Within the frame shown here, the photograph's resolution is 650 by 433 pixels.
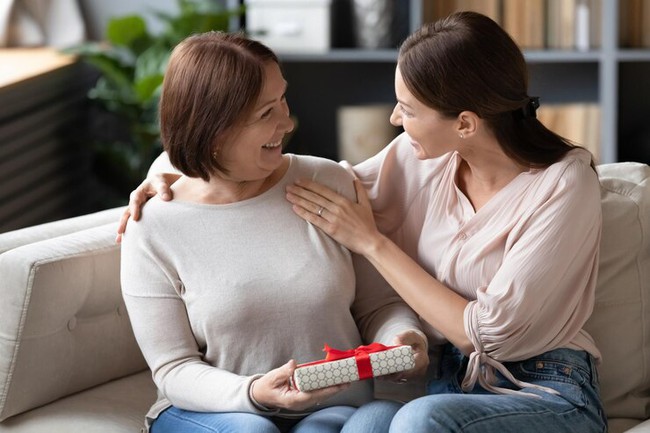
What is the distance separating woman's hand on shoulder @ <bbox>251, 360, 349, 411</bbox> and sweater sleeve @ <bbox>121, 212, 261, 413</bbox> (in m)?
0.04

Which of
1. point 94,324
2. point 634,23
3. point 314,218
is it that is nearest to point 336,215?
point 314,218

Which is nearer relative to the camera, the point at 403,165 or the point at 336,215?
the point at 336,215

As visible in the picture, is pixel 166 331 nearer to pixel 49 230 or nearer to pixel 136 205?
pixel 136 205

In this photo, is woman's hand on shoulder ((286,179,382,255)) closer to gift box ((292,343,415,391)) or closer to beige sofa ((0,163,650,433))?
gift box ((292,343,415,391))

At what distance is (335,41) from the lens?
12.7 feet

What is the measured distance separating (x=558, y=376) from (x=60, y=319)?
0.84m

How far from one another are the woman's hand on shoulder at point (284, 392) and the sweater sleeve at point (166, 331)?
0.04 m

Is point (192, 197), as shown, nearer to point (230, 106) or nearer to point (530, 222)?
point (230, 106)

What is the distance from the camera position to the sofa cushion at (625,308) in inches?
74.3

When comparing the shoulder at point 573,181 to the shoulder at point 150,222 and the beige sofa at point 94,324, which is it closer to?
the beige sofa at point 94,324

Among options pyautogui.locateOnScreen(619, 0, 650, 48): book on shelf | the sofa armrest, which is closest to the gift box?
the sofa armrest

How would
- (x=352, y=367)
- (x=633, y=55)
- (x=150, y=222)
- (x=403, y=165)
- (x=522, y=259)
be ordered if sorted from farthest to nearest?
(x=633, y=55) → (x=403, y=165) → (x=150, y=222) → (x=522, y=259) → (x=352, y=367)

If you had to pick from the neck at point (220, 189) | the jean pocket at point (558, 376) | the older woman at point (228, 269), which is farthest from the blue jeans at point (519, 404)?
the neck at point (220, 189)

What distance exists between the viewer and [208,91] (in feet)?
5.68
